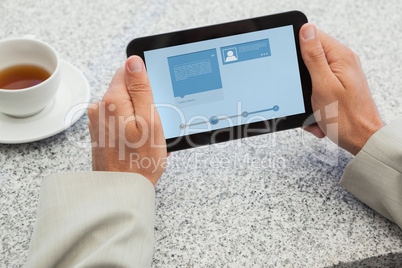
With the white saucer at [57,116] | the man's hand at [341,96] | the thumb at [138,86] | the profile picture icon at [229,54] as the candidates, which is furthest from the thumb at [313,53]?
the white saucer at [57,116]

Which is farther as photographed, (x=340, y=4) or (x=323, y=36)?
(x=340, y=4)

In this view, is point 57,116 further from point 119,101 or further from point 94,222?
point 94,222

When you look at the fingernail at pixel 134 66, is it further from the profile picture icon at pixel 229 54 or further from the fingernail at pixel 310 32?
the fingernail at pixel 310 32

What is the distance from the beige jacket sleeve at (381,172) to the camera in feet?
2.33

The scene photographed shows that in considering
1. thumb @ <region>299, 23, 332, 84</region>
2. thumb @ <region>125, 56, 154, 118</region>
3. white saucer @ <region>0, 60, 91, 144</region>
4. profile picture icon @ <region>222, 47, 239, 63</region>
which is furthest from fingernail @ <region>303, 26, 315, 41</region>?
white saucer @ <region>0, 60, 91, 144</region>

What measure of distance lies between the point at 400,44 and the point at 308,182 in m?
0.44

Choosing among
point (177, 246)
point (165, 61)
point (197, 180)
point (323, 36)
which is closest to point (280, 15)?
point (323, 36)

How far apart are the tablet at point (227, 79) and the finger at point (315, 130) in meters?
0.04

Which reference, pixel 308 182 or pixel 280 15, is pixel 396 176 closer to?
pixel 308 182

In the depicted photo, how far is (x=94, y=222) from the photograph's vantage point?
0.63m

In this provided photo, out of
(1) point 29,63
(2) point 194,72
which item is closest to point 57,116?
(1) point 29,63

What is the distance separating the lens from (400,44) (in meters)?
1.01

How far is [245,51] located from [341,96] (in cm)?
19

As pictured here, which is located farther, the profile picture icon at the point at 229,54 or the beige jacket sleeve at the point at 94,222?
the profile picture icon at the point at 229,54
